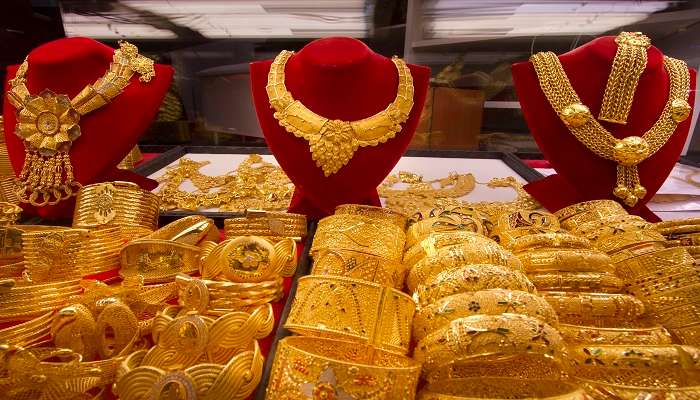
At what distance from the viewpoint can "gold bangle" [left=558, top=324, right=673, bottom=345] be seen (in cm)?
76

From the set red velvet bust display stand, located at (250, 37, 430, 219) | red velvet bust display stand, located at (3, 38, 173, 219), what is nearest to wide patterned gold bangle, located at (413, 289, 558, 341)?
red velvet bust display stand, located at (250, 37, 430, 219)

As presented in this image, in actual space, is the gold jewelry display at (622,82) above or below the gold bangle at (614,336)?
above

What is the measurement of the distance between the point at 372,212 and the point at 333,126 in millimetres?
270

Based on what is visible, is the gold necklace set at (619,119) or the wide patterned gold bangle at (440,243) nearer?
the wide patterned gold bangle at (440,243)

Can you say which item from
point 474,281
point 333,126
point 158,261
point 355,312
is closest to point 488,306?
point 474,281

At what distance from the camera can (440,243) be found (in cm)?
94

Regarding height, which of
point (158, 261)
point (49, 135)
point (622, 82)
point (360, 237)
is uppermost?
point (622, 82)

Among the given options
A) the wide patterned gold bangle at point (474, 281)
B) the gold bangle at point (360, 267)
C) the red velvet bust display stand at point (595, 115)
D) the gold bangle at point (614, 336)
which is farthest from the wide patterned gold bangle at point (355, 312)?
the red velvet bust display stand at point (595, 115)

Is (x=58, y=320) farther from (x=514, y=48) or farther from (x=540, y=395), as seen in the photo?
(x=514, y=48)

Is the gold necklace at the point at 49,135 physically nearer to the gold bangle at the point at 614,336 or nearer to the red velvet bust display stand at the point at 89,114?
the red velvet bust display stand at the point at 89,114

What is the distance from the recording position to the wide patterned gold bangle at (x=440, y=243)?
3.00 feet

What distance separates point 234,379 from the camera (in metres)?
0.70

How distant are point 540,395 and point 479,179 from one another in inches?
47.2

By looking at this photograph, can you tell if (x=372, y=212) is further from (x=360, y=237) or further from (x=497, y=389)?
(x=497, y=389)
